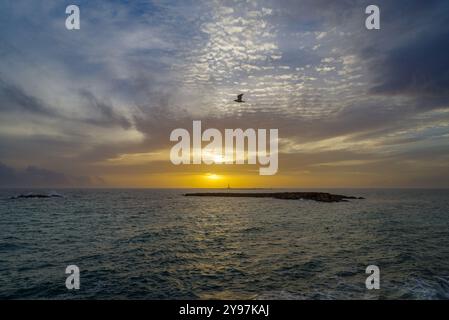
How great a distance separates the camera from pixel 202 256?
84.9 ft

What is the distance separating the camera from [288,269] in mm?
21047

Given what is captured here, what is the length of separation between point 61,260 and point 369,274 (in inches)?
924
